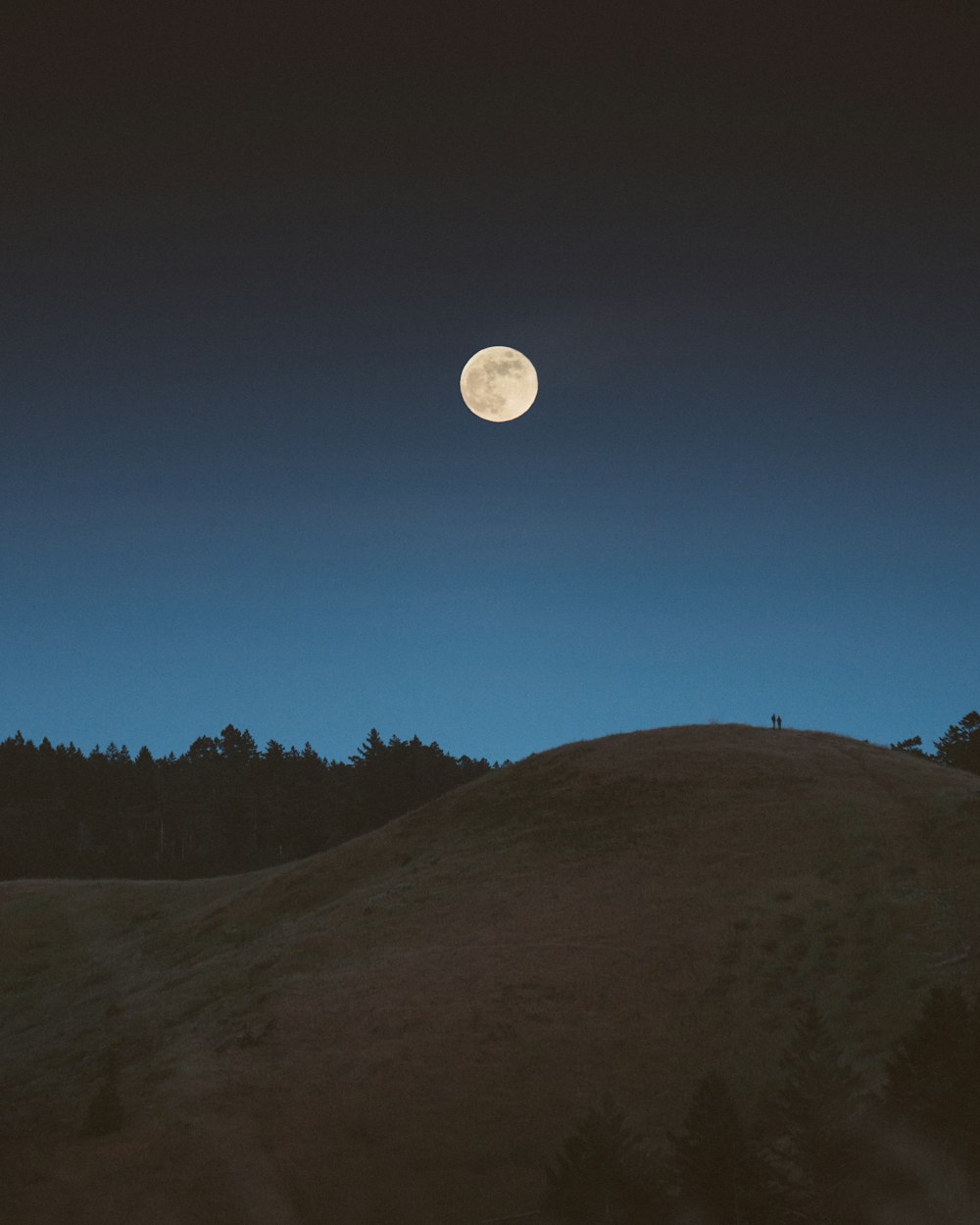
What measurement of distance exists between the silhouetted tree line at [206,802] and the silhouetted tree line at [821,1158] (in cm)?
7563

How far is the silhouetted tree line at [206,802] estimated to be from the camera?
305 feet

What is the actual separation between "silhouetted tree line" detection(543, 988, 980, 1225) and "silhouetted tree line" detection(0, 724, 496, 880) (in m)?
75.6

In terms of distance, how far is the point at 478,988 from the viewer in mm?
29203

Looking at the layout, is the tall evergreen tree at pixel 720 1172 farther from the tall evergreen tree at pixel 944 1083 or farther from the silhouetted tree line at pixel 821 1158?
the tall evergreen tree at pixel 944 1083

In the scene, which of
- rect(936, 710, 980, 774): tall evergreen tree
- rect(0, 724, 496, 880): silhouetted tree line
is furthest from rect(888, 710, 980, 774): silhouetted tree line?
rect(0, 724, 496, 880): silhouetted tree line

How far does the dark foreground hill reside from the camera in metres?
20.8

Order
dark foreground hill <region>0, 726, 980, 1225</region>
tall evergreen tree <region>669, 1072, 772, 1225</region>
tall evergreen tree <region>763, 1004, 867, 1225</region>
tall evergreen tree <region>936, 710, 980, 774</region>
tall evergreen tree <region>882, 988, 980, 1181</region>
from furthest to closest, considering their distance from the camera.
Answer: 1. tall evergreen tree <region>936, 710, 980, 774</region>
2. dark foreground hill <region>0, 726, 980, 1225</region>
3. tall evergreen tree <region>882, 988, 980, 1181</region>
4. tall evergreen tree <region>763, 1004, 867, 1225</region>
5. tall evergreen tree <region>669, 1072, 772, 1225</region>

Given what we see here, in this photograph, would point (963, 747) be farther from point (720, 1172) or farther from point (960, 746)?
point (720, 1172)

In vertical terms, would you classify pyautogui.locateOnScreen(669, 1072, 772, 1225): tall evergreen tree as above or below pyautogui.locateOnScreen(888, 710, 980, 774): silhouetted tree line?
below

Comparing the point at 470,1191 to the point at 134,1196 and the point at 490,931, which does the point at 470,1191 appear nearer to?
the point at 134,1196

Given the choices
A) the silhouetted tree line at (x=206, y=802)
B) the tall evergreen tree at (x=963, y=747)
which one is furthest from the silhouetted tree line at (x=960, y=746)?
the silhouetted tree line at (x=206, y=802)

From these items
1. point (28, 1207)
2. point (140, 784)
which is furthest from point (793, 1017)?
point (140, 784)

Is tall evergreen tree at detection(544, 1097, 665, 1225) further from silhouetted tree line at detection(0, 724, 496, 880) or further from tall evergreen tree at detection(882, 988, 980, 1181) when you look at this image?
silhouetted tree line at detection(0, 724, 496, 880)

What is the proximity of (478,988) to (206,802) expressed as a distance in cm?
8920
